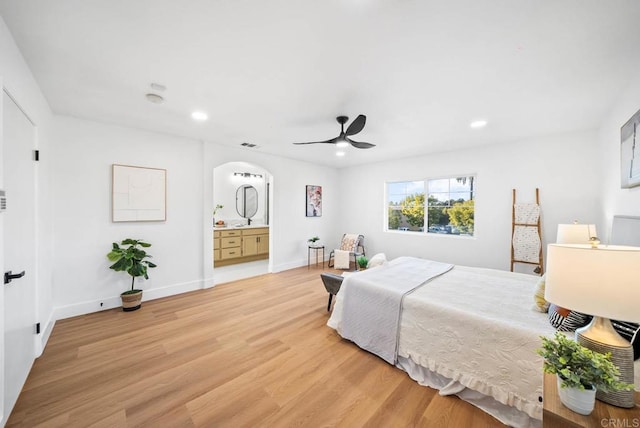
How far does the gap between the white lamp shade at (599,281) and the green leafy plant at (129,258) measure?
160 inches

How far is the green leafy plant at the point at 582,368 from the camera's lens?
0.92 metres

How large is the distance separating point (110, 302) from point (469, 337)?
425cm

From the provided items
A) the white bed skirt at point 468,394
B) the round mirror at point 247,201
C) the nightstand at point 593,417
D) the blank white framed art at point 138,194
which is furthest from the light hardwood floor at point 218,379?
the round mirror at point 247,201

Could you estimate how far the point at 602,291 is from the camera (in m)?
0.94

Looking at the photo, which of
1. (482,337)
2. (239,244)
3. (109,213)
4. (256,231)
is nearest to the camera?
(482,337)

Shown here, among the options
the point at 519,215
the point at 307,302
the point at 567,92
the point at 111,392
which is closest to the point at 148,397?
the point at 111,392

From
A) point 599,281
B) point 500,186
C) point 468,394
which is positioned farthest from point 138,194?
point 500,186

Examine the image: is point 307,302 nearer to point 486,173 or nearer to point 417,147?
point 417,147

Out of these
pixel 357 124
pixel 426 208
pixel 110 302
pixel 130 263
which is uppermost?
pixel 357 124

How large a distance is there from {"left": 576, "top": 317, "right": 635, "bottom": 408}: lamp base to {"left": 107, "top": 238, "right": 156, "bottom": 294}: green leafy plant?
416 cm

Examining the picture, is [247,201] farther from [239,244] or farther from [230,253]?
[230,253]

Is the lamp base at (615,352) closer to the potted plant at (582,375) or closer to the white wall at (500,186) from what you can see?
the potted plant at (582,375)

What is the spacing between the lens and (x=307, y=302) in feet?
11.6

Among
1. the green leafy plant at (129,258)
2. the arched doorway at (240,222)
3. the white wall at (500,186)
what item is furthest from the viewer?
the arched doorway at (240,222)
